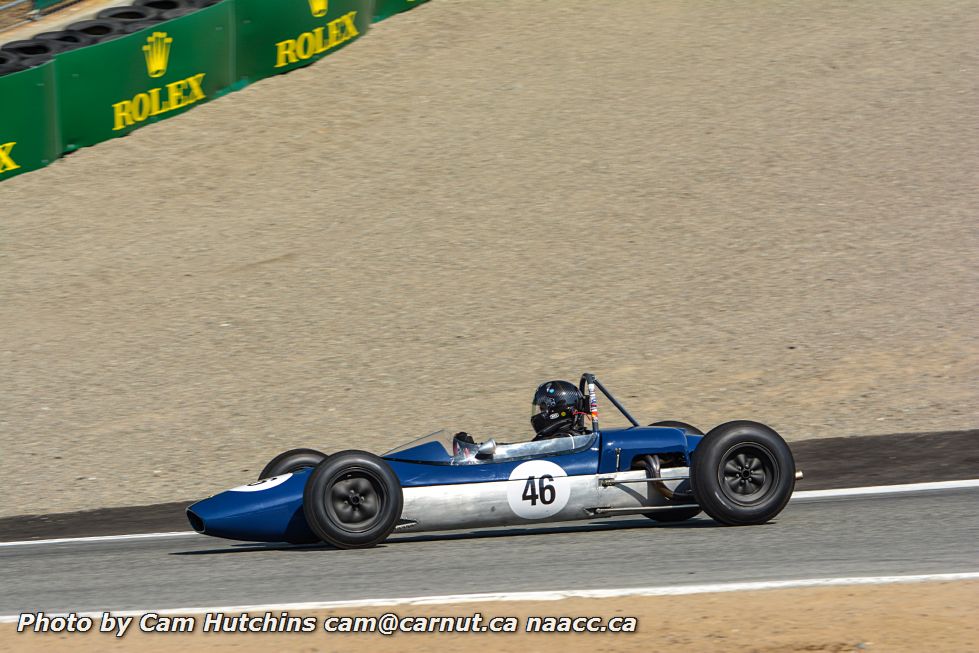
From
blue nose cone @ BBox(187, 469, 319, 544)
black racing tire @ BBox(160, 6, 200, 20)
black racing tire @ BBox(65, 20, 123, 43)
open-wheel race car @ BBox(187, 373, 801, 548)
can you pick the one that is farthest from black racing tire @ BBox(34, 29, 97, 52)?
blue nose cone @ BBox(187, 469, 319, 544)

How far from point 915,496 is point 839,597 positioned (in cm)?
274

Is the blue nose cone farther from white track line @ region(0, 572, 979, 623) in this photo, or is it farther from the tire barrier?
the tire barrier

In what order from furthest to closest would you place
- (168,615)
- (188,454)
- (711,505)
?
(188,454) → (711,505) → (168,615)

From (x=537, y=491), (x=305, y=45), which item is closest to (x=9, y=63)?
(x=305, y=45)

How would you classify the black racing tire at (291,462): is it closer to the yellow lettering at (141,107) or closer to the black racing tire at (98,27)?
the yellow lettering at (141,107)

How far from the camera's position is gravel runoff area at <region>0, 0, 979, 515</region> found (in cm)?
1151

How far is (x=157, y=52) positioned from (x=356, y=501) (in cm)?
1192

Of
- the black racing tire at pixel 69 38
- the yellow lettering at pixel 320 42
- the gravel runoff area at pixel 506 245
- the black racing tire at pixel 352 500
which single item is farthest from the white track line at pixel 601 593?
the yellow lettering at pixel 320 42

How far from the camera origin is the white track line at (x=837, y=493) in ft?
27.1

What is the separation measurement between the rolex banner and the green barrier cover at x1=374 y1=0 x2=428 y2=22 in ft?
10.8

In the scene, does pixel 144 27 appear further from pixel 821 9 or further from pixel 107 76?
pixel 821 9

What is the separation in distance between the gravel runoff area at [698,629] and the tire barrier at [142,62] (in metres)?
12.2

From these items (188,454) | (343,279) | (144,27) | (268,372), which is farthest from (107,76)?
(188,454)

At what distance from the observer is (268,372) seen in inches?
503
